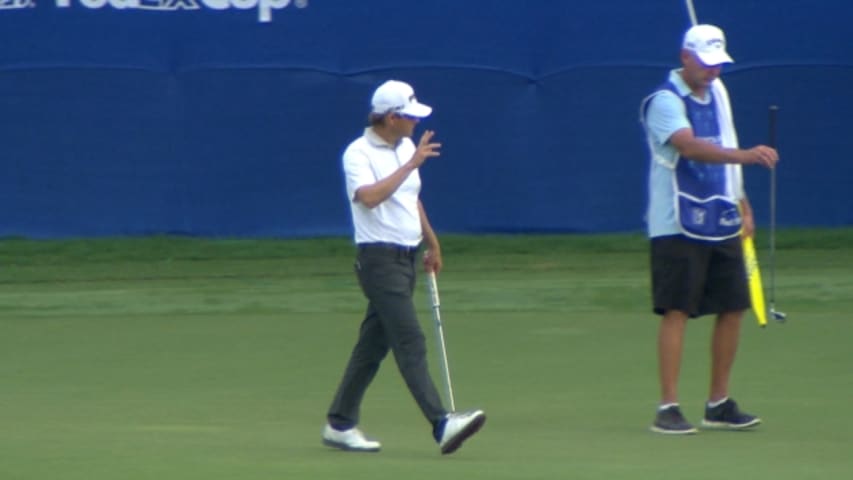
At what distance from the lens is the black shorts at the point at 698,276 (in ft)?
27.3

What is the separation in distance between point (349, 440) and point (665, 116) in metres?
2.02

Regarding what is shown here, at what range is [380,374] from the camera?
10492 millimetres

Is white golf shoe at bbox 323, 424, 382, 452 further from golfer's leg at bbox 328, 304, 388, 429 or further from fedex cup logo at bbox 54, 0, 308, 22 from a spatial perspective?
fedex cup logo at bbox 54, 0, 308, 22

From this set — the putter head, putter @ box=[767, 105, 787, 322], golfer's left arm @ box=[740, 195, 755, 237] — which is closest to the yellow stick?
golfer's left arm @ box=[740, 195, 755, 237]

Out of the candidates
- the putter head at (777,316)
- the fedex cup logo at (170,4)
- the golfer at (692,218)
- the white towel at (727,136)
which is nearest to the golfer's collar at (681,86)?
the golfer at (692,218)

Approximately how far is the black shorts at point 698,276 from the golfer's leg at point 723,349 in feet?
0.21

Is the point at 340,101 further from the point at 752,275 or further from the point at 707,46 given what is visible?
the point at 707,46

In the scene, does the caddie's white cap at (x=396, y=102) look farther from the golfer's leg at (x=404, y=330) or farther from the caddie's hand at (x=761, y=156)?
the caddie's hand at (x=761, y=156)

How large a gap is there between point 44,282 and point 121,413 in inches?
277

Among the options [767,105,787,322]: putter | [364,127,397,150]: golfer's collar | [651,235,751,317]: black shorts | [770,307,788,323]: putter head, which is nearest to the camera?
[364,127,397,150]: golfer's collar

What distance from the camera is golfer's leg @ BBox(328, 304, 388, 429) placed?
800cm

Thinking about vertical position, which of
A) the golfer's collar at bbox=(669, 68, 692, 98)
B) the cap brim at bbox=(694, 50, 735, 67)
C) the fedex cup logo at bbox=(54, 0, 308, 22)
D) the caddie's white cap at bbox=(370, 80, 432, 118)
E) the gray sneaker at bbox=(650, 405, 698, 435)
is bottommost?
the gray sneaker at bbox=(650, 405, 698, 435)

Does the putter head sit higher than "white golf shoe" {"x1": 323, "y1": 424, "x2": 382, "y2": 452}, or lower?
higher

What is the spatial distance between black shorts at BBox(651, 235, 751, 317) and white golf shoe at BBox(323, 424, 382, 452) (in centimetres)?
150
